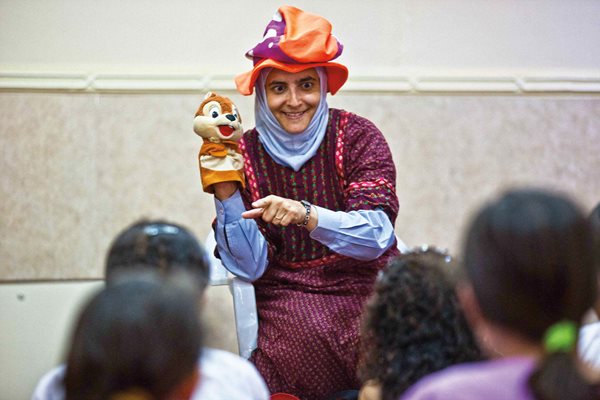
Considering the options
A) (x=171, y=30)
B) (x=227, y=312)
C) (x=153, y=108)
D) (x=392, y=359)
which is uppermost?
(x=171, y=30)

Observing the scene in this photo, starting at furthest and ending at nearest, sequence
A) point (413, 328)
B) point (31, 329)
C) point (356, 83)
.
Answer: point (356, 83) → point (31, 329) → point (413, 328)

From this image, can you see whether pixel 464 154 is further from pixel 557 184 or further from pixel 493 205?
pixel 493 205

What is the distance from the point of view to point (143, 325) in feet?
4.40

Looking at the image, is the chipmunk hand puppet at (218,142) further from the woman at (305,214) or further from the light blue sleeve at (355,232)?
the light blue sleeve at (355,232)

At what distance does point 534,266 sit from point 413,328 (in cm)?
49

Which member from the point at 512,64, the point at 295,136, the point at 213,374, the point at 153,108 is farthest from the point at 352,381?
the point at 512,64

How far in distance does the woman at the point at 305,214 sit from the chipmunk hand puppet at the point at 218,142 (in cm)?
6

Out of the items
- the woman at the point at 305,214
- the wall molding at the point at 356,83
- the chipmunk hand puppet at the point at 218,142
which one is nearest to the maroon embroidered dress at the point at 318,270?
the woman at the point at 305,214

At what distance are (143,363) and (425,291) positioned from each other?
2.46 feet

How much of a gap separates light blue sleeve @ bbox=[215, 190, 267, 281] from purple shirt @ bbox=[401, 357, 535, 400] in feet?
4.39

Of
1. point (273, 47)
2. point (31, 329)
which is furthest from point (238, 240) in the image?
point (31, 329)

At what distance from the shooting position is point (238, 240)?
106 inches

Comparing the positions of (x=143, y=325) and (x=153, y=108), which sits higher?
(x=153, y=108)

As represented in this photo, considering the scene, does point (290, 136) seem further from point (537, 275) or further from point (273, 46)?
point (537, 275)
